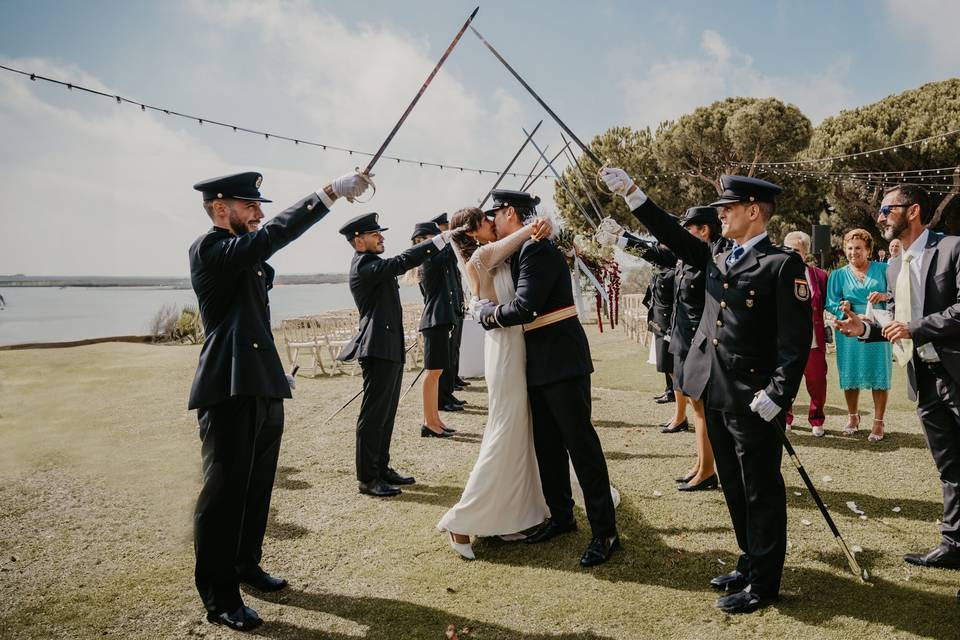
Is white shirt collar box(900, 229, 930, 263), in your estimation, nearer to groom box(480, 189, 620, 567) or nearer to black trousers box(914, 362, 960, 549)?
black trousers box(914, 362, 960, 549)

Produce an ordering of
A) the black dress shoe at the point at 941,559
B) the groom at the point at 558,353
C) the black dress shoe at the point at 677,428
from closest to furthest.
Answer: the black dress shoe at the point at 941,559 → the groom at the point at 558,353 → the black dress shoe at the point at 677,428

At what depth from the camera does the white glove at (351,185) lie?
3.40 meters

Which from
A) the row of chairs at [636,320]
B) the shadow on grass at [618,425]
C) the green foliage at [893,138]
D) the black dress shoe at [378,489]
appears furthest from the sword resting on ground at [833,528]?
the green foliage at [893,138]

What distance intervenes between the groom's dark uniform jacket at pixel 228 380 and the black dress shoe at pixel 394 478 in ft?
7.84

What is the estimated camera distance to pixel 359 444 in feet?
18.7

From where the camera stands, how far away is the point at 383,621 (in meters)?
3.47

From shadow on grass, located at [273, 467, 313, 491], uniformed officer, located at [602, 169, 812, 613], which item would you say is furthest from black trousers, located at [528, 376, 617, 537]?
shadow on grass, located at [273, 467, 313, 491]

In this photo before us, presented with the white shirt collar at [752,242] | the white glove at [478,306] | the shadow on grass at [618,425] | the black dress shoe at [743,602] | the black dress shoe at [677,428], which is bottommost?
the black dress shoe at [743,602]

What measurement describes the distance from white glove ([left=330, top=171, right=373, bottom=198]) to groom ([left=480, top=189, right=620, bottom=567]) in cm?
108

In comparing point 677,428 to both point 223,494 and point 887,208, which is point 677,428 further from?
point 223,494

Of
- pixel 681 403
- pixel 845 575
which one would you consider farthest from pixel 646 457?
pixel 845 575

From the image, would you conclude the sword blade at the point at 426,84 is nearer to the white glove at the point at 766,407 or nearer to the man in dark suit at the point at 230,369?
the man in dark suit at the point at 230,369

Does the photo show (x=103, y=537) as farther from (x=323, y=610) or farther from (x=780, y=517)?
(x=780, y=517)

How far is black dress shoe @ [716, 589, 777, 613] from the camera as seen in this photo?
11.1 feet
